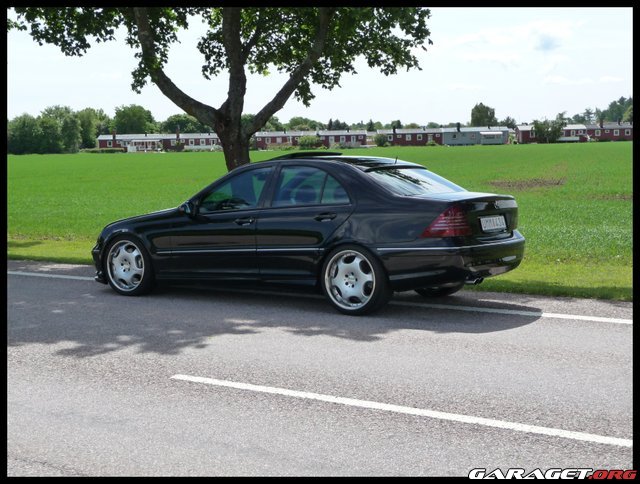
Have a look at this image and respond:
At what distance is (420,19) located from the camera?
47.5 ft

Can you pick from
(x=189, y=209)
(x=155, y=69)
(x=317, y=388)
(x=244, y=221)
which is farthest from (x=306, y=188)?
(x=155, y=69)

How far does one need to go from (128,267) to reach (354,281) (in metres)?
3.06

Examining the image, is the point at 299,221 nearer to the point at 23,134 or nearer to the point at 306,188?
the point at 306,188

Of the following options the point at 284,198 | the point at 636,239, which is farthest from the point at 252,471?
the point at 636,239

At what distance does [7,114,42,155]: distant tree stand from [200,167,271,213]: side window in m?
155

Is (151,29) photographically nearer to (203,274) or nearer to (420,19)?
(420,19)

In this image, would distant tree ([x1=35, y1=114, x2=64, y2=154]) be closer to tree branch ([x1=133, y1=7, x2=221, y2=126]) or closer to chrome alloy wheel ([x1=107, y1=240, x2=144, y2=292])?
tree branch ([x1=133, y1=7, x2=221, y2=126])

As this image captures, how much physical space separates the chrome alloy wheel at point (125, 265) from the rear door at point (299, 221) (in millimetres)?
1730

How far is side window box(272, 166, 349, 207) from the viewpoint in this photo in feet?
28.8

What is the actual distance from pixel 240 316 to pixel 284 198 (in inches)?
56.3

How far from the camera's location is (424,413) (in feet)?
17.0

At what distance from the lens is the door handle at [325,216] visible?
8.62m

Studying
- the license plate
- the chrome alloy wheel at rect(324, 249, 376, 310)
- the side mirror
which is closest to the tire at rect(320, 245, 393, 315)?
the chrome alloy wheel at rect(324, 249, 376, 310)

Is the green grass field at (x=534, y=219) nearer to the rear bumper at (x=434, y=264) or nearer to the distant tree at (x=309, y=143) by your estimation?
the rear bumper at (x=434, y=264)
